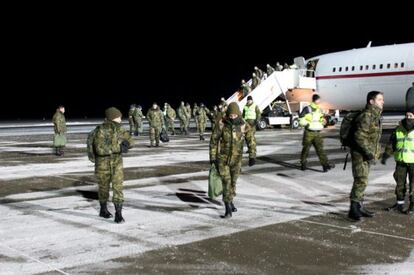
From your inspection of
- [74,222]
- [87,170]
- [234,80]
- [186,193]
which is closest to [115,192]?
[74,222]

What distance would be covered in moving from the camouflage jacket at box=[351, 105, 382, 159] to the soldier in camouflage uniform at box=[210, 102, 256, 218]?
164cm

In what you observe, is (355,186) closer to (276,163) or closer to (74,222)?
(74,222)

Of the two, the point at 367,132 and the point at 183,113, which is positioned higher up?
the point at 183,113

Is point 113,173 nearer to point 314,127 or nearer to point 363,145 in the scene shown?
point 363,145

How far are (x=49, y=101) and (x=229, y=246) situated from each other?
78604mm

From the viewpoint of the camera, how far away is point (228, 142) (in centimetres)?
746

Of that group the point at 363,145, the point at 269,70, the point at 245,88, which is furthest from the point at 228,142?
the point at 269,70

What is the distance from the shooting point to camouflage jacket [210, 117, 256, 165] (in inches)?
294

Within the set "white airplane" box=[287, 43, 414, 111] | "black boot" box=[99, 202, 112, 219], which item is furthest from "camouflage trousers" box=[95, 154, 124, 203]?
"white airplane" box=[287, 43, 414, 111]

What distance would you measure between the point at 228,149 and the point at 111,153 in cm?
167

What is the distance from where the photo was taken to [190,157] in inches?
597

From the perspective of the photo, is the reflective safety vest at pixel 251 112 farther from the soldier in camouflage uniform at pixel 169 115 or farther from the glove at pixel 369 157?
the soldier in camouflage uniform at pixel 169 115

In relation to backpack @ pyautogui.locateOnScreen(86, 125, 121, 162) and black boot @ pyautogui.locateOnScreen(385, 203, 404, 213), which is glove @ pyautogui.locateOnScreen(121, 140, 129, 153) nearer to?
backpack @ pyautogui.locateOnScreen(86, 125, 121, 162)

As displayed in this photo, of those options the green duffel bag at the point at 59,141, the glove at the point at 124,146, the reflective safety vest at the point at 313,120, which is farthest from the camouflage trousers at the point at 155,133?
the glove at the point at 124,146
